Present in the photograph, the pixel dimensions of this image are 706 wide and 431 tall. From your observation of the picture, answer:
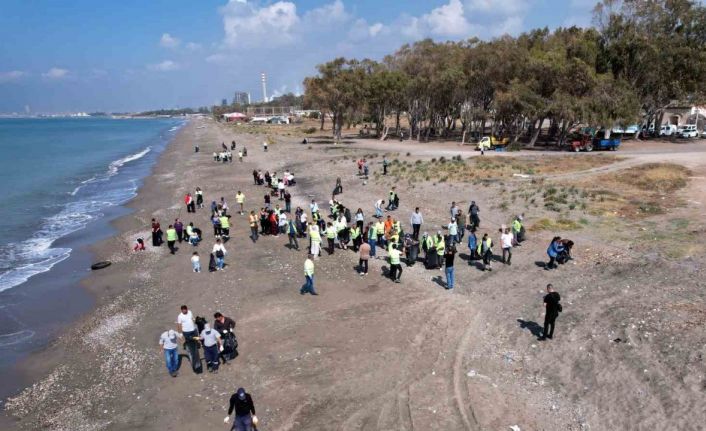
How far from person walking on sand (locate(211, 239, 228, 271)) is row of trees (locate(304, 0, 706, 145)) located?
3531cm

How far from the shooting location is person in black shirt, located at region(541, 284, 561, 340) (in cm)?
1125

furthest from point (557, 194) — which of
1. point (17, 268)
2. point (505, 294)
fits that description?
point (17, 268)

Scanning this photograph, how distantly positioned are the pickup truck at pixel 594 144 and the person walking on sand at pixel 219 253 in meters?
37.2

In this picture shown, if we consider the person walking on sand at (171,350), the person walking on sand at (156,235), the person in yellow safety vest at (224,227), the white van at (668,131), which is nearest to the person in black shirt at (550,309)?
the person walking on sand at (171,350)

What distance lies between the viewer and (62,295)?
17547mm

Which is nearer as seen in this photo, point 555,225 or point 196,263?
point 196,263

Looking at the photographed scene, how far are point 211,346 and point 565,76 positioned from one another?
145 ft

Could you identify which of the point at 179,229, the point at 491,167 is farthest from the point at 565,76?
the point at 179,229

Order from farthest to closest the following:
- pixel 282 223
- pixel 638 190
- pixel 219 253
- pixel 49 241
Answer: pixel 638 190
pixel 49 241
pixel 282 223
pixel 219 253

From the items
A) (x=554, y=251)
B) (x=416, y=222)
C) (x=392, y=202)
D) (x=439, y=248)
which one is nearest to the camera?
(x=554, y=251)

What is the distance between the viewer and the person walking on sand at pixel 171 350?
10984mm

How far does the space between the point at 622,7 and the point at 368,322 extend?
51.2 metres

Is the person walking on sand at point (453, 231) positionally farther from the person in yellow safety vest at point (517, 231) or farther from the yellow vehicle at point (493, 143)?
the yellow vehicle at point (493, 143)

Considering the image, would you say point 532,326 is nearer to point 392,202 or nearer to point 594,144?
point 392,202
